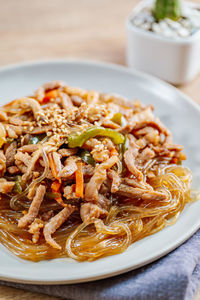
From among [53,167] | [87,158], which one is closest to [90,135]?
[87,158]

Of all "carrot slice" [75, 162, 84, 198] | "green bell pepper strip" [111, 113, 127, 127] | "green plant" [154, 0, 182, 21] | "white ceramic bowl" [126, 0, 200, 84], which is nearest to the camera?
"carrot slice" [75, 162, 84, 198]

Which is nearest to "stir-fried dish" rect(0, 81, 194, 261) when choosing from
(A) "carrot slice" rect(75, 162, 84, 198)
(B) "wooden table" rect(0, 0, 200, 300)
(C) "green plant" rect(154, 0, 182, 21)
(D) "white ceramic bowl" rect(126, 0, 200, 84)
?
(A) "carrot slice" rect(75, 162, 84, 198)

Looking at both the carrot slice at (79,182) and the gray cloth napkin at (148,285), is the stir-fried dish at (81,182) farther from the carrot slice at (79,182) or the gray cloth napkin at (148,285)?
the gray cloth napkin at (148,285)

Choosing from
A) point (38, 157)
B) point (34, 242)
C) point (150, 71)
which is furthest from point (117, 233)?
point (150, 71)

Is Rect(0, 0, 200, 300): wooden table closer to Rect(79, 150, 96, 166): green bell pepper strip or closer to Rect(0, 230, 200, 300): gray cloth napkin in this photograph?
Rect(79, 150, 96, 166): green bell pepper strip

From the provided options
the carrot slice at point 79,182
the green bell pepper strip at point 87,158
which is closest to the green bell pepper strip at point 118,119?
the green bell pepper strip at point 87,158

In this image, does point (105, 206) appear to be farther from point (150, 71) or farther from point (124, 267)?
point (150, 71)

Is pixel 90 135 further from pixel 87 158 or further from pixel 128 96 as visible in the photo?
pixel 128 96
